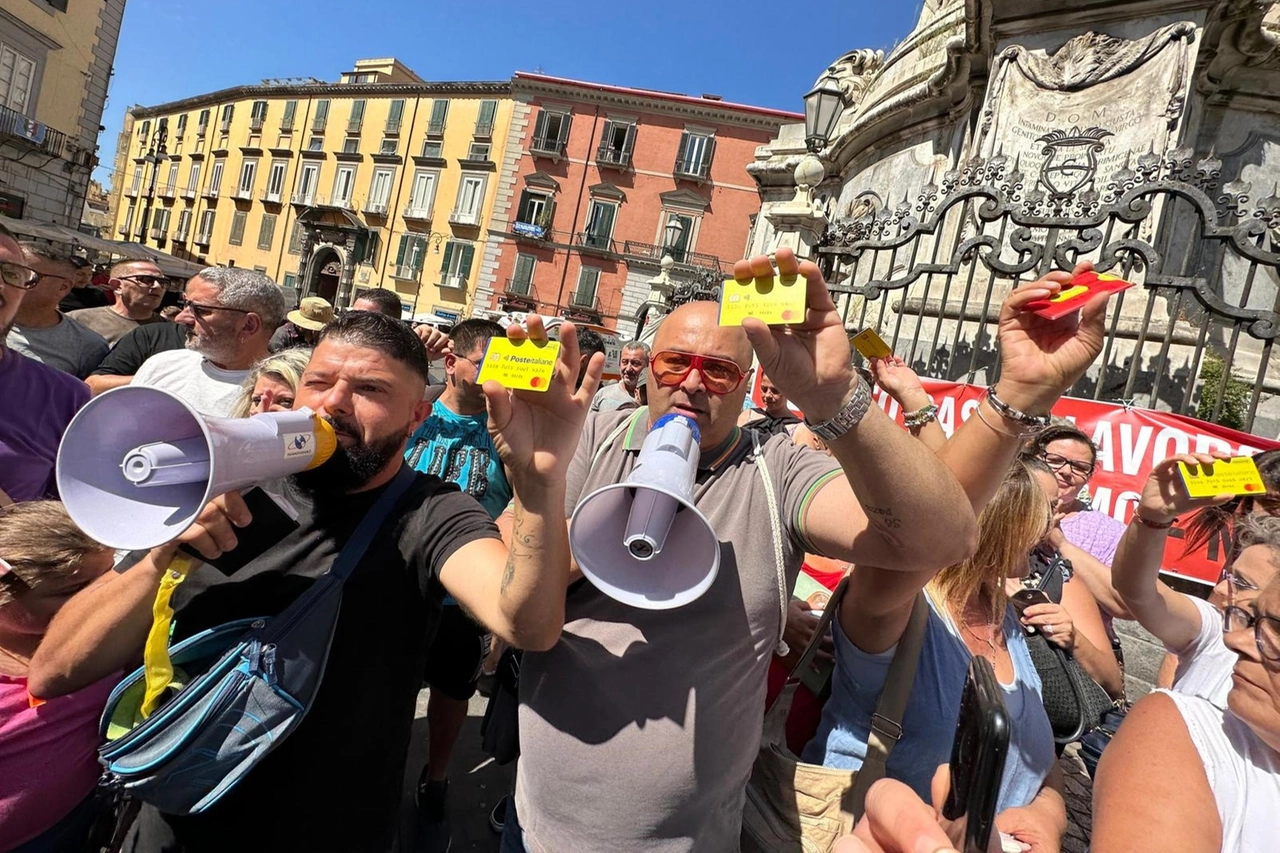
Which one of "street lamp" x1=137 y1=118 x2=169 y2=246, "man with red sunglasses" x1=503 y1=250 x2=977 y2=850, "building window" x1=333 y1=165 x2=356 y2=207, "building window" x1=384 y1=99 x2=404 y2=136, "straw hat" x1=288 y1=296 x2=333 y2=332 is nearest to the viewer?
"man with red sunglasses" x1=503 y1=250 x2=977 y2=850

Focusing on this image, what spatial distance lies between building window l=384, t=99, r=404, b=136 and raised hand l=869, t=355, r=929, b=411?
131ft

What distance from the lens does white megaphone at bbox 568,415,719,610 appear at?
4.57ft

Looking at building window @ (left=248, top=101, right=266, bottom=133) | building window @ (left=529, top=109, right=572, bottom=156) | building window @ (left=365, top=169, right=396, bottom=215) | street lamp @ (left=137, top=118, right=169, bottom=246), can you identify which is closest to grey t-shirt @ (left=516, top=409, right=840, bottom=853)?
building window @ (left=529, top=109, right=572, bottom=156)

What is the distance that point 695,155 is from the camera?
107 ft

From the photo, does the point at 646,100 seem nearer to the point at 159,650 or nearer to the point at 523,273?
the point at 523,273

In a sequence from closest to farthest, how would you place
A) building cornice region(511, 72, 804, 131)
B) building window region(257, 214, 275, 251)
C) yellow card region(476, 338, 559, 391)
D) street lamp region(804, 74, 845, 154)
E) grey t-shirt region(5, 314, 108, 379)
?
yellow card region(476, 338, 559, 391) < grey t-shirt region(5, 314, 108, 379) < street lamp region(804, 74, 845, 154) < building cornice region(511, 72, 804, 131) < building window region(257, 214, 275, 251)

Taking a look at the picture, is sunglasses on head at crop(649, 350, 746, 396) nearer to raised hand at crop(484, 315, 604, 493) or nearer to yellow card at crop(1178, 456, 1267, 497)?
raised hand at crop(484, 315, 604, 493)

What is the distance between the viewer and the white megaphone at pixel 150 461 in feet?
4.10

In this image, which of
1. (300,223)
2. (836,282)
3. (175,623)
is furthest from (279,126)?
(175,623)

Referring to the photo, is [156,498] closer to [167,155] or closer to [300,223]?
[300,223]

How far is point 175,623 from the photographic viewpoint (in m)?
1.59

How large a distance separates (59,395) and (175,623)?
152 cm

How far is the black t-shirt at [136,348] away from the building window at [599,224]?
1208 inches

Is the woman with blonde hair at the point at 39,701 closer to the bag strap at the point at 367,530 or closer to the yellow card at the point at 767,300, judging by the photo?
the bag strap at the point at 367,530
